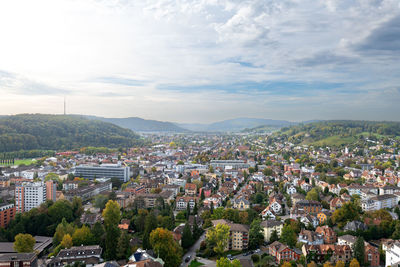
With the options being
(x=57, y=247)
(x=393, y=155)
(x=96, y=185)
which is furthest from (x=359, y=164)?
(x=57, y=247)

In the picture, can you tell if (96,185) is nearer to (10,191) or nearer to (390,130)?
(10,191)

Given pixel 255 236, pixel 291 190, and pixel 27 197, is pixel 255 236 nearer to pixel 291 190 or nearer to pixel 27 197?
pixel 291 190

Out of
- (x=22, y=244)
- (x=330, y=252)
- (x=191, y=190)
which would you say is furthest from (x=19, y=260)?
(x=191, y=190)

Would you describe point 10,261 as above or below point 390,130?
below

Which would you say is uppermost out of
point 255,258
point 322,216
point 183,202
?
point 322,216

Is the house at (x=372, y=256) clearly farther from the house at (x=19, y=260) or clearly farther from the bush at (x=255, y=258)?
the house at (x=19, y=260)

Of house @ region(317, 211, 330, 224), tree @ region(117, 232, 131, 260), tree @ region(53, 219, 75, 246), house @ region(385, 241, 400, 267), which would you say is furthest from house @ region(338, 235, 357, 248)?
tree @ region(53, 219, 75, 246)

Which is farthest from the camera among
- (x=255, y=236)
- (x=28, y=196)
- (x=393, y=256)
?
(x=28, y=196)
